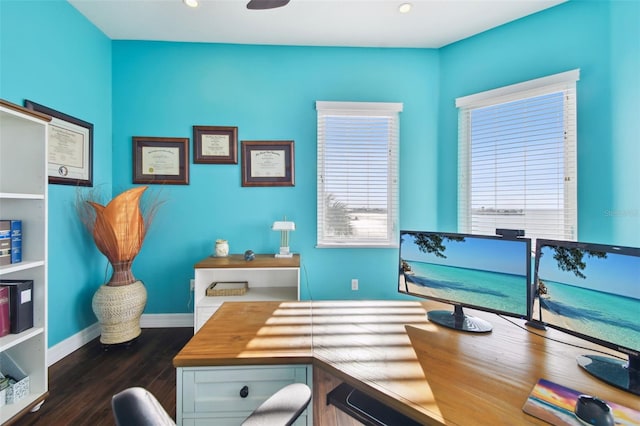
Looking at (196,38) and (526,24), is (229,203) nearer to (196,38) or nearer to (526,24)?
(196,38)

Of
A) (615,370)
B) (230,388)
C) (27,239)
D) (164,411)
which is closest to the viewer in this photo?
(164,411)

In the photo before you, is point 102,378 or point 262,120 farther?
point 262,120

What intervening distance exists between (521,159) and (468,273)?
1.77m

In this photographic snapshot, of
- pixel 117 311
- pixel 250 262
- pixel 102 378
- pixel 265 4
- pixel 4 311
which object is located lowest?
pixel 102 378

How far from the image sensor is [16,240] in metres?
1.52

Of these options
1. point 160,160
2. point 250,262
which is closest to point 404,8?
point 250,262

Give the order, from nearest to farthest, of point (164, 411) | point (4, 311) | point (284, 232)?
point (164, 411) → point (4, 311) → point (284, 232)

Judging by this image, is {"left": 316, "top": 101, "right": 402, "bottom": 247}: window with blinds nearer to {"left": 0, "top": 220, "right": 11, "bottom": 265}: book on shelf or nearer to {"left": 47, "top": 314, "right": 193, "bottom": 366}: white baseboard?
{"left": 47, "top": 314, "right": 193, "bottom": 366}: white baseboard

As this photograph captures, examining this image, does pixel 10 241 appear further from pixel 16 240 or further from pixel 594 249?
pixel 594 249

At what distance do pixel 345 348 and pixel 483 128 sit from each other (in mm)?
2506

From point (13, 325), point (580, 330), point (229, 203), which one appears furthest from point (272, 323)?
point (229, 203)

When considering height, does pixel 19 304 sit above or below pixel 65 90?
below

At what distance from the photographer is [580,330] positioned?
881 millimetres

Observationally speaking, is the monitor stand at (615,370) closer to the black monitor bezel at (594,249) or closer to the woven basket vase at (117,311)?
the black monitor bezel at (594,249)
